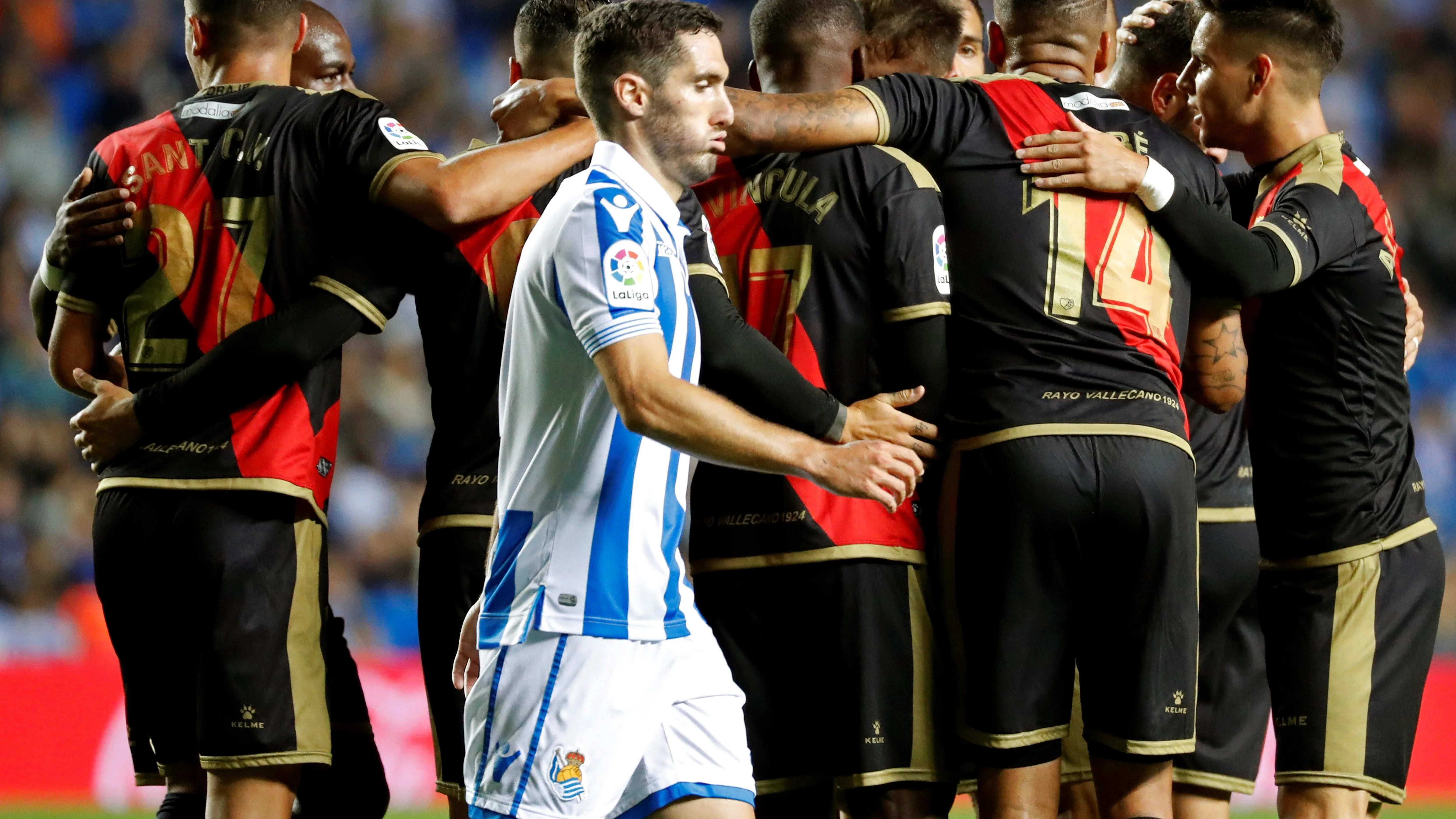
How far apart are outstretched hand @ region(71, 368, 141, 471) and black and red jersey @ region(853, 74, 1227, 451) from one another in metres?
2.25

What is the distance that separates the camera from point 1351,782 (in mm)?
4465

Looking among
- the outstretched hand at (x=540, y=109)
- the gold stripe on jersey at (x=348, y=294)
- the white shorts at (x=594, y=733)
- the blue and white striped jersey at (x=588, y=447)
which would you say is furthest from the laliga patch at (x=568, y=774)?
the outstretched hand at (x=540, y=109)

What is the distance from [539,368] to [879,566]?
4.58ft

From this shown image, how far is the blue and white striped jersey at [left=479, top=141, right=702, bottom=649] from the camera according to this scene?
122 inches

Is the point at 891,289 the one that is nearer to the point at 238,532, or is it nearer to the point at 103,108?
the point at 238,532

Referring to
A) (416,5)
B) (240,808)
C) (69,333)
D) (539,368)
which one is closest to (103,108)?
(416,5)

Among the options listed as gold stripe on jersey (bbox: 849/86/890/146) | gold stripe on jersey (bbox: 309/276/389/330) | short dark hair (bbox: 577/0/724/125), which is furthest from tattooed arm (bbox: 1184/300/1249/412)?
gold stripe on jersey (bbox: 309/276/389/330)

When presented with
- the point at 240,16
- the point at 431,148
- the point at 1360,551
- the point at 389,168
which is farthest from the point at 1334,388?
the point at 431,148

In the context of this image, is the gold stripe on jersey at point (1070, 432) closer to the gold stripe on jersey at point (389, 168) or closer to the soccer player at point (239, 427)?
the soccer player at point (239, 427)

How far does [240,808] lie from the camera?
14.1 feet

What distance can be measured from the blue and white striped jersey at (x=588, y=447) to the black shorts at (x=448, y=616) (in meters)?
1.21

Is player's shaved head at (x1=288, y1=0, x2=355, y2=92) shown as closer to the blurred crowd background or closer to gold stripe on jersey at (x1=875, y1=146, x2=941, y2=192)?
gold stripe on jersey at (x1=875, y1=146, x2=941, y2=192)

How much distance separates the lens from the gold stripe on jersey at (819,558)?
13.8 ft

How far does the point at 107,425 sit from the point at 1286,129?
3.59 meters
